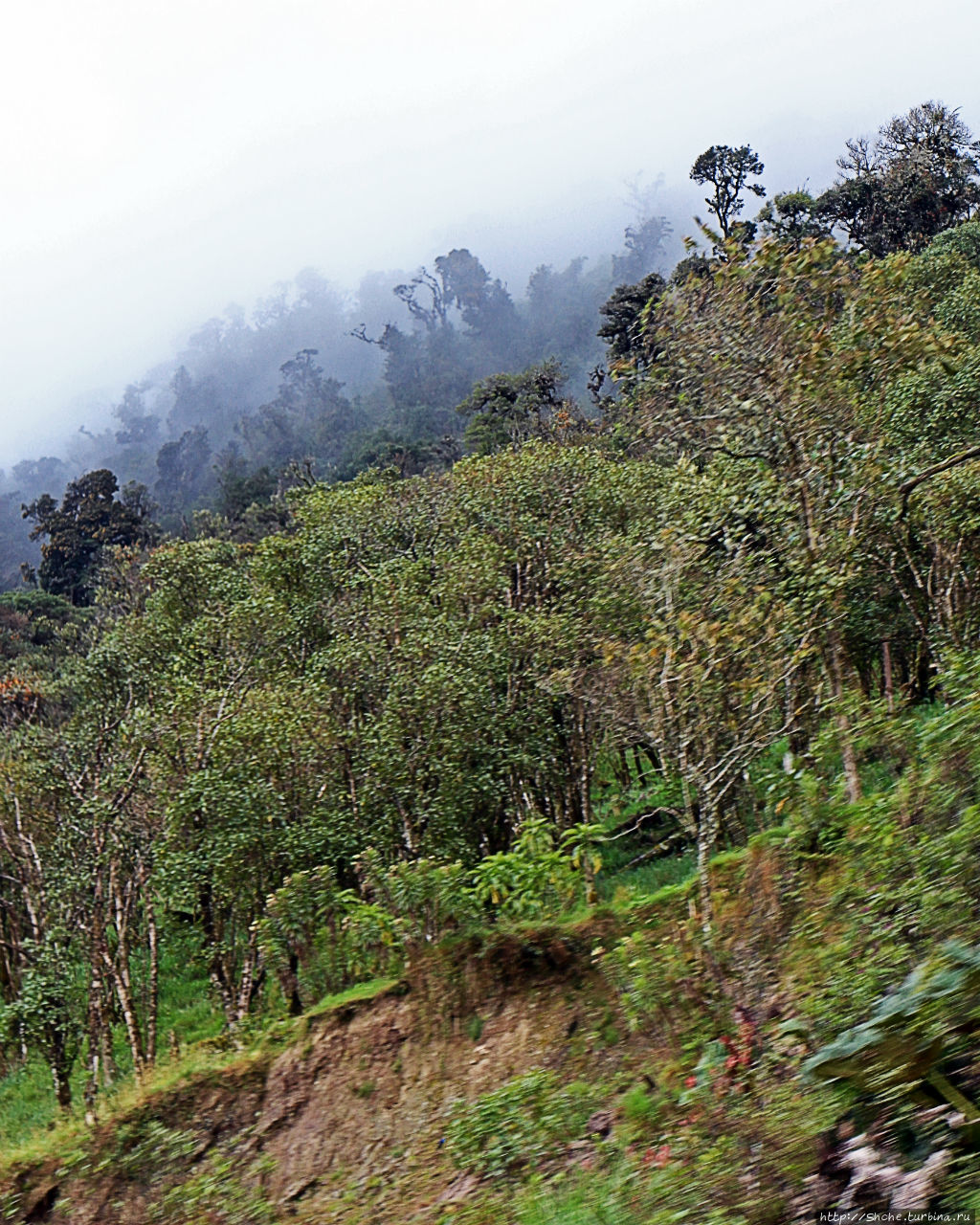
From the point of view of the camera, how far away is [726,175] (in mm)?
44344

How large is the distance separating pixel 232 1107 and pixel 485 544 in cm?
1262

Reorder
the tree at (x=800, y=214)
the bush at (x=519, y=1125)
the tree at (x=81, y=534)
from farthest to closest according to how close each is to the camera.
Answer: the tree at (x=81, y=534) < the tree at (x=800, y=214) < the bush at (x=519, y=1125)

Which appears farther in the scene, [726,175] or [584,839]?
[726,175]

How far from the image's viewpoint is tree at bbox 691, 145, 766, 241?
1742 inches

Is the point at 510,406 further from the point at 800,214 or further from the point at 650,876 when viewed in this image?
the point at 650,876

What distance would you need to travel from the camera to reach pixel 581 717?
16172 mm

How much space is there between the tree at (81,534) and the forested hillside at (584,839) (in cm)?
3752

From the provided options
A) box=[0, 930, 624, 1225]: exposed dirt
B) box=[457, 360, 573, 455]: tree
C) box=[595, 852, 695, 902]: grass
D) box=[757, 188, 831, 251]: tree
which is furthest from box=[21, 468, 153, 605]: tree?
box=[0, 930, 624, 1225]: exposed dirt

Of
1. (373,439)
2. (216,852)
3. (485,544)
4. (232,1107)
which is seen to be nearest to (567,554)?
(485,544)

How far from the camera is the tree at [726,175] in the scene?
1742 inches

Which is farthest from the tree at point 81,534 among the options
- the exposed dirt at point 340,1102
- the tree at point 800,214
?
the exposed dirt at point 340,1102

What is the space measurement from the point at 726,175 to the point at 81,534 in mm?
44403

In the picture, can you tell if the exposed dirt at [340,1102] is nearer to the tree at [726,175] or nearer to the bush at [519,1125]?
the bush at [519,1125]

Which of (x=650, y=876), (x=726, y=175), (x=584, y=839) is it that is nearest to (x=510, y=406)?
(x=726, y=175)
